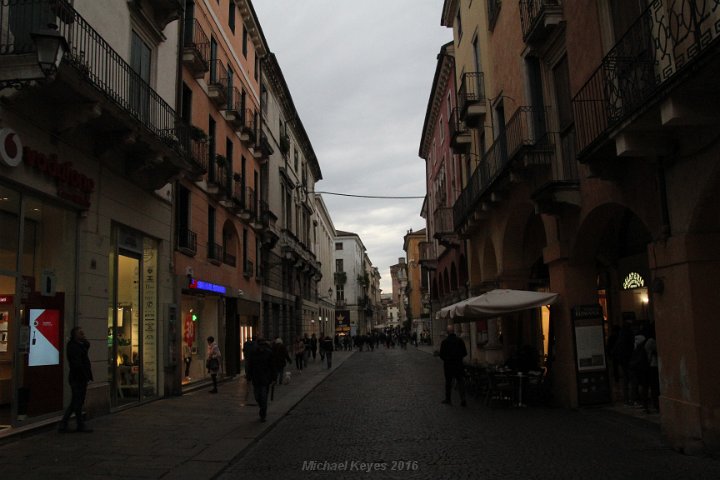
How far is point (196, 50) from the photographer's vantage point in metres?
17.9

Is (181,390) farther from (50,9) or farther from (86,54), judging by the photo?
(50,9)

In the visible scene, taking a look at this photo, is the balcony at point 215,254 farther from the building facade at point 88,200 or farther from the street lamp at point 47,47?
the street lamp at point 47,47

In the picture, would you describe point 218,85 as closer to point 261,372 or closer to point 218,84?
point 218,84

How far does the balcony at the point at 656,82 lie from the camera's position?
673 cm

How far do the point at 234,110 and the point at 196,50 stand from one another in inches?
182

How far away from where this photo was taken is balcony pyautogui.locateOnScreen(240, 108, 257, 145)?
79.8 ft

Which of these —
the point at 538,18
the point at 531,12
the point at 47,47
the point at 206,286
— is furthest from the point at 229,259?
the point at 47,47

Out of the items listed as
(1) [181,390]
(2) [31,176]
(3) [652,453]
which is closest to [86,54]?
(2) [31,176]

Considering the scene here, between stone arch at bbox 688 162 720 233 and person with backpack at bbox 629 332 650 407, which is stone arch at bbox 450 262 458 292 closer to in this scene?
person with backpack at bbox 629 332 650 407

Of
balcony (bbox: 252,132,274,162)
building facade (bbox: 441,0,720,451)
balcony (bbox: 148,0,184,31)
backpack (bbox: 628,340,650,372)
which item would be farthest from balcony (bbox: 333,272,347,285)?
backpack (bbox: 628,340,650,372)

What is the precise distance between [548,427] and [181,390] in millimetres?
10253

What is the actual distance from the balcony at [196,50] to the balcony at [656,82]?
456 inches

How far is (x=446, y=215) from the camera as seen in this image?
27719 mm

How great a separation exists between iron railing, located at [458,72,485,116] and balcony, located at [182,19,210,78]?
8.23m
